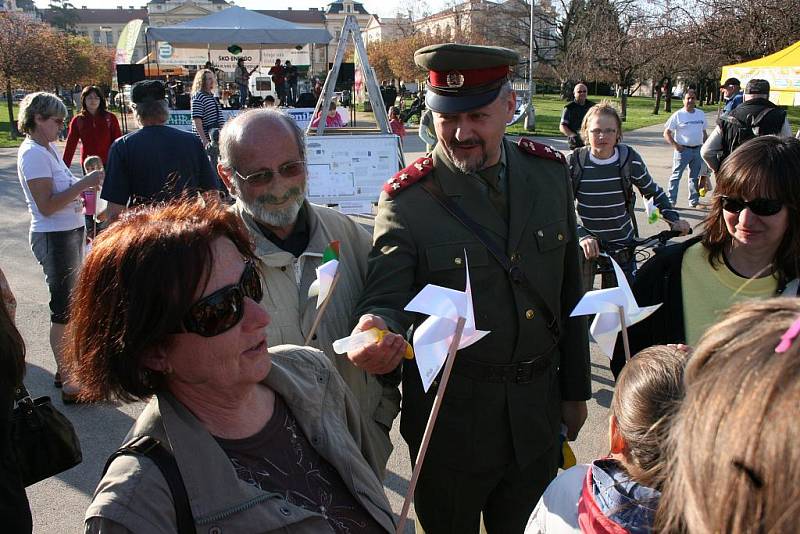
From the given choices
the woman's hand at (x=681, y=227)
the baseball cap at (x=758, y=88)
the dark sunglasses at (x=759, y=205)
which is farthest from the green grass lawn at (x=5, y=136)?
the dark sunglasses at (x=759, y=205)

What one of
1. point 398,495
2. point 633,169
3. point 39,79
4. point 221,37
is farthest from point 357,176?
point 39,79

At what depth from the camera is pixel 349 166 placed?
272 inches

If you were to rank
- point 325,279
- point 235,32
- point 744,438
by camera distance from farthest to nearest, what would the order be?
1. point 235,32
2. point 325,279
3. point 744,438

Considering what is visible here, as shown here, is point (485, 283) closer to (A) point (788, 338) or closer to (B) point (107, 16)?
(A) point (788, 338)

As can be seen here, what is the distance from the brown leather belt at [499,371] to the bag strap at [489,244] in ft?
0.61

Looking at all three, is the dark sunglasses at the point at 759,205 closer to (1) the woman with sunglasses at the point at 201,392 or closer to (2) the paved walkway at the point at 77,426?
(1) the woman with sunglasses at the point at 201,392

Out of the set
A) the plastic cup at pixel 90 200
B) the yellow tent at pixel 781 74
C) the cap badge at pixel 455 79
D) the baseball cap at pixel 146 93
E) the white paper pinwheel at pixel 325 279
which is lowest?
the plastic cup at pixel 90 200

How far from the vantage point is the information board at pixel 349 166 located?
6.78m

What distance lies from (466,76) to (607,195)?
285 cm

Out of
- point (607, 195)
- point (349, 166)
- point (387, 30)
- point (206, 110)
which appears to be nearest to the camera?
point (607, 195)

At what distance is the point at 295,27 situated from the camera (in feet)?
55.6

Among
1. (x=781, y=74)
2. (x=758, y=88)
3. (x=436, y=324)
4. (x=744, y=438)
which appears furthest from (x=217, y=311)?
(x=781, y=74)

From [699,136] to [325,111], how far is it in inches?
275

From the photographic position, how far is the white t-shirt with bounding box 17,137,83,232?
4.57 meters
